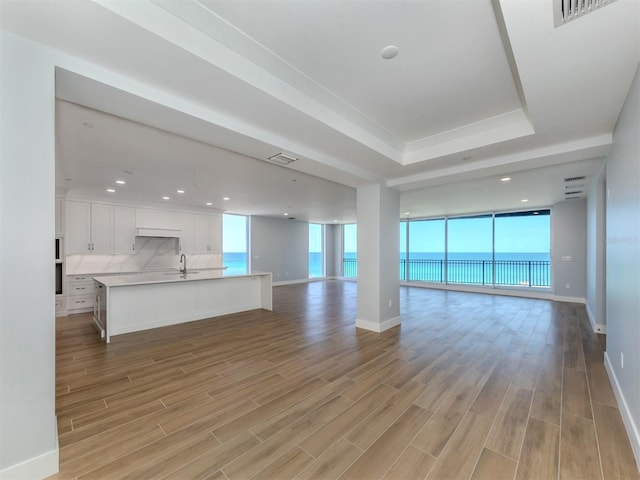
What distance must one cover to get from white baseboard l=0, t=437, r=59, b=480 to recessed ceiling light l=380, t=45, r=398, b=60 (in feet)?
10.5

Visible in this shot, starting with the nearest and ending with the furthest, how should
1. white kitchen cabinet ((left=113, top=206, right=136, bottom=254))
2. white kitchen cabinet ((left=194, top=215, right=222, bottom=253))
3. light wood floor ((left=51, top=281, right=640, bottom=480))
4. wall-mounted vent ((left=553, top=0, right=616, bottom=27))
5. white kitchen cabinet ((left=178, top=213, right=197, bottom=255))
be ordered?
wall-mounted vent ((left=553, top=0, right=616, bottom=27)) < light wood floor ((left=51, top=281, right=640, bottom=480)) < white kitchen cabinet ((left=113, top=206, right=136, bottom=254)) < white kitchen cabinet ((left=178, top=213, right=197, bottom=255)) < white kitchen cabinet ((left=194, top=215, right=222, bottom=253))

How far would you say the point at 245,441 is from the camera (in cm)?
190

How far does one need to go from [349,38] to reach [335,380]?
2919 mm

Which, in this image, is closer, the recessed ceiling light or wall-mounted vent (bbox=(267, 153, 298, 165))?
the recessed ceiling light

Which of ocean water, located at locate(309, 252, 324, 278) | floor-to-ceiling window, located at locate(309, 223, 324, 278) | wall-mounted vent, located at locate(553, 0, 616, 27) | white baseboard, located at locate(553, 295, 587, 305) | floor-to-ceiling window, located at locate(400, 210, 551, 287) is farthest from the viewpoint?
ocean water, located at locate(309, 252, 324, 278)

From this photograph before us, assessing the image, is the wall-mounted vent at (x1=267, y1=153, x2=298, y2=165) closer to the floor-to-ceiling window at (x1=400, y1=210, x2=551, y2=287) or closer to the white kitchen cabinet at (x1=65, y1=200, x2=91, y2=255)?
the white kitchen cabinet at (x1=65, y1=200, x2=91, y2=255)

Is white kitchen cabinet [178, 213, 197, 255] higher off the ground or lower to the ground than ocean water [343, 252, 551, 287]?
higher

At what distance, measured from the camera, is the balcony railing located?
29.3ft

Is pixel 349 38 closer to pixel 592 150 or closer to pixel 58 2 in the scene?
pixel 58 2

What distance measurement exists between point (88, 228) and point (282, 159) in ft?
18.3

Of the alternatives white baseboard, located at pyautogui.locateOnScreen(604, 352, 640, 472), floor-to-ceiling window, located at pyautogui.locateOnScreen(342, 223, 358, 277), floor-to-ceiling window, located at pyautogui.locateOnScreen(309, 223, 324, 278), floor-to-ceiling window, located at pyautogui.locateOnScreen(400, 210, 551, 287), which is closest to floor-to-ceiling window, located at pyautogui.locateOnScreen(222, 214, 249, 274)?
floor-to-ceiling window, located at pyautogui.locateOnScreen(309, 223, 324, 278)

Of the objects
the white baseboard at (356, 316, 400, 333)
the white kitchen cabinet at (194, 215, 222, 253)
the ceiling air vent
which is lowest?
the white baseboard at (356, 316, 400, 333)

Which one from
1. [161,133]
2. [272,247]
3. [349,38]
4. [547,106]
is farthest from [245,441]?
[272,247]

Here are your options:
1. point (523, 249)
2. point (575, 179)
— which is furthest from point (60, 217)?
point (523, 249)
